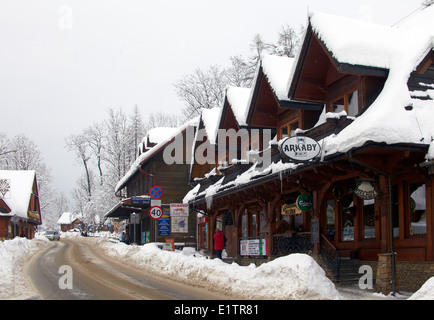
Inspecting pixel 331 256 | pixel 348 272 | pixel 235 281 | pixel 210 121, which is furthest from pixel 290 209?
pixel 210 121

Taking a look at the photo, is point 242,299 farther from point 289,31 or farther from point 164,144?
point 289,31

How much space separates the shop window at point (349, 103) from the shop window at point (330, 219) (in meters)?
3.42

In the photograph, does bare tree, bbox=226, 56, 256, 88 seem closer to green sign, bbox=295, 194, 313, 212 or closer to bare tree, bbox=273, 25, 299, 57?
bare tree, bbox=273, 25, 299, 57

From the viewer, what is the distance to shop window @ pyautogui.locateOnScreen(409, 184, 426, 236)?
1401 centimetres

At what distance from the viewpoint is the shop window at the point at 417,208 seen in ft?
46.0

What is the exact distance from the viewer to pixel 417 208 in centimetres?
1420

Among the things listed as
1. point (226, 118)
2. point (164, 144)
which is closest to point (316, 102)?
point (226, 118)

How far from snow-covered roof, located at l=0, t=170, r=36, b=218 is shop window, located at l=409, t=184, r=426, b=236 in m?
48.3

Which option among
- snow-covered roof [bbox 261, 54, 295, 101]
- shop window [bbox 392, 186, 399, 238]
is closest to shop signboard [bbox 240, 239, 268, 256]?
snow-covered roof [bbox 261, 54, 295, 101]

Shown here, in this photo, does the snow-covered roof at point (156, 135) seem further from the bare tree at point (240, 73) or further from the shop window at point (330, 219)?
the shop window at point (330, 219)

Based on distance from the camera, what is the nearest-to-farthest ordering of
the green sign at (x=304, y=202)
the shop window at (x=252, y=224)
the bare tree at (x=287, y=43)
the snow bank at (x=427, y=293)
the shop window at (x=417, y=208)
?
the snow bank at (x=427, y=293) < the shop window at (x=417, y=208) < the green sign at (x=304, y=202) < the shop window at (x=252, y=224) < the bare tree at (x=287, y=43)

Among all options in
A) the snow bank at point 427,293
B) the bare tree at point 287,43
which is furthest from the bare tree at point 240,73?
the snow bank at point 427,293

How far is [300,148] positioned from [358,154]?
172cm
